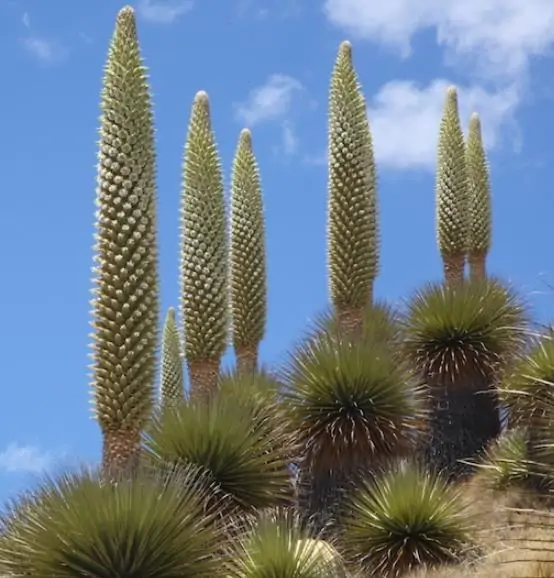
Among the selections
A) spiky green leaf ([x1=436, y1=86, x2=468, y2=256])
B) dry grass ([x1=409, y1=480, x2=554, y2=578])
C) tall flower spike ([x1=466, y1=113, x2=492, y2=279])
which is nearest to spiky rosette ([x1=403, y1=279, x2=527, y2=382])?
dry grass ([x1=409, y1=480, x2=554, y2=578])

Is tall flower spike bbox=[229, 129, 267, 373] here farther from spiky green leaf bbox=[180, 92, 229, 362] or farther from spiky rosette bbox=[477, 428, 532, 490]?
spiky rosette bbox=[477, 428, 532, 490]

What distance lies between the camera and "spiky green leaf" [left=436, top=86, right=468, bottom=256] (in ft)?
54.8

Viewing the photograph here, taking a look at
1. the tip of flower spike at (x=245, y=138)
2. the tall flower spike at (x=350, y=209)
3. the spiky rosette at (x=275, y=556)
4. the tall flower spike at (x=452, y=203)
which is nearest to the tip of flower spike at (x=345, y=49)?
the tall flower spike at (x=350, y=209)

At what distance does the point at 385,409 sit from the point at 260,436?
1.87 m

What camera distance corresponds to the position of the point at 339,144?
14.2m

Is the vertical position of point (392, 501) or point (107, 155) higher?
point (107, 155)

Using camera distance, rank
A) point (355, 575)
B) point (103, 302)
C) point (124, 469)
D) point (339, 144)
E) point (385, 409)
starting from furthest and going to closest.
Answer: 1. point (339, 144)
2. point (385, 409)
3. point (355, 575)
4. point (103, 302)
5. point (124, 469)

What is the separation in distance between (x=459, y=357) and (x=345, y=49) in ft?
13.5

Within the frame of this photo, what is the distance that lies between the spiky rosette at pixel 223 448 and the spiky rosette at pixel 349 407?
142cm

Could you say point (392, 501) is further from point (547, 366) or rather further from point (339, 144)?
point (339, 144)

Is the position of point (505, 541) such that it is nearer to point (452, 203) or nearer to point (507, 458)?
point (507, 458)

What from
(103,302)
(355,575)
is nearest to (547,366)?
(355,575)

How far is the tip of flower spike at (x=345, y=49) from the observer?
14828mm

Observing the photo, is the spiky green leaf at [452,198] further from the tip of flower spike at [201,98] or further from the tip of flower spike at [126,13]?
the tip of flower spike at [126,13]
